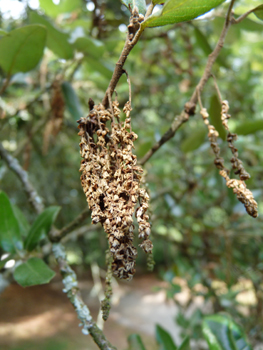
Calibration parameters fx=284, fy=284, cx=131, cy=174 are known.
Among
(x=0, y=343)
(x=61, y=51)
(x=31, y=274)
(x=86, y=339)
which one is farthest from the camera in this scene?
(x=86, y=339)

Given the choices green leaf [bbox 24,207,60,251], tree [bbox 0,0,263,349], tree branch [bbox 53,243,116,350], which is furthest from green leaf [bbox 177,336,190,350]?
green leaf [bbox 24,207,60,251]

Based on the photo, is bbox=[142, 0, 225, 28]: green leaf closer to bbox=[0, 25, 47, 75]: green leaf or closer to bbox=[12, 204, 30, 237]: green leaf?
bbox=[0, 25, 47, 75]: green leaf

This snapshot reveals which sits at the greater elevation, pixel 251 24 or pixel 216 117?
pixel 251 24

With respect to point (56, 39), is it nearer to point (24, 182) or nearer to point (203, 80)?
point (24, 182)

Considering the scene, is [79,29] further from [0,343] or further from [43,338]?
[43,338]

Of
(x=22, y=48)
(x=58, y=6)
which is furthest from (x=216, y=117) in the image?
(x=58, y=6)

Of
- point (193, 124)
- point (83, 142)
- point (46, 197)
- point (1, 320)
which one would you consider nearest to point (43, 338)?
point (1, 320)

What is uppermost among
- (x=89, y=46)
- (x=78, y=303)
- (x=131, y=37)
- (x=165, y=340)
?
(x=89, y=46)
